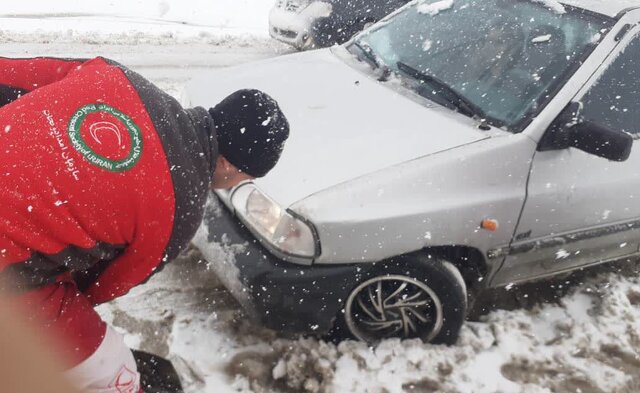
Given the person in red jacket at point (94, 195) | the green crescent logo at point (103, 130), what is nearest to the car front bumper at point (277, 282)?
the person in red jacket at point (94, 195)

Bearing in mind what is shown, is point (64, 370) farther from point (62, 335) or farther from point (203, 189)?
point (203, 189)

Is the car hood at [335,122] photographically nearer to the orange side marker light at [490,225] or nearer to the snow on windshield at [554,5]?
the orange side marker light at [490,225]

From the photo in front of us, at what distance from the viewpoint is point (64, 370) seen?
4.40 feet

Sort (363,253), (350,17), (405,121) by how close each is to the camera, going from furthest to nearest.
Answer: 1. (350,17)
2. (405,121)
3. (363,253)

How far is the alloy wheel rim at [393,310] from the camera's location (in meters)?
2.84

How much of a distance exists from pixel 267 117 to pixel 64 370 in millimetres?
799

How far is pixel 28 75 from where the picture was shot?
170cm

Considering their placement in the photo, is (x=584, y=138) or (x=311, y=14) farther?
(x=311, y=14)

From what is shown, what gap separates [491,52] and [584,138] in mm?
830

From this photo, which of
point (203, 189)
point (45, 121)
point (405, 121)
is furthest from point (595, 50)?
point (45, 121)

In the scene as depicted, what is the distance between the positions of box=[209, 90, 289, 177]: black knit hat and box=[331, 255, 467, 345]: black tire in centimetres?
124

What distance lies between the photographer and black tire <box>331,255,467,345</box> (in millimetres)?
2781

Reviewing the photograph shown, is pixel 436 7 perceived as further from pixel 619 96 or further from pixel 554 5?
pixel 619 96

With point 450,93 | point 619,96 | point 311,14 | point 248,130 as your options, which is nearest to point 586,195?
point 619,96
